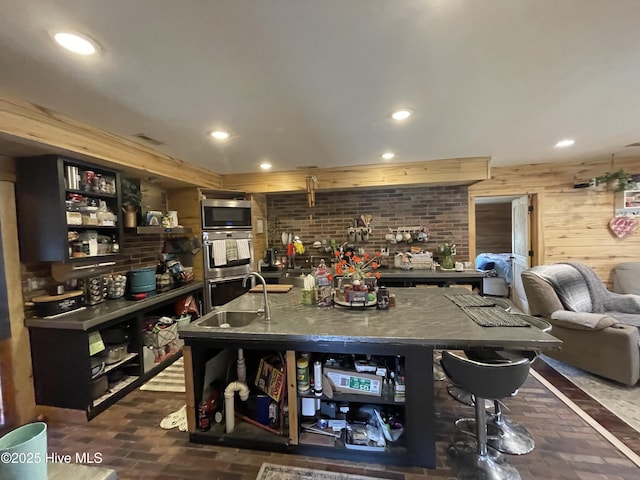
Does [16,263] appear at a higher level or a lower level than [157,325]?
higher

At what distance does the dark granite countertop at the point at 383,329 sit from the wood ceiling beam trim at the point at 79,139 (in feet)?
5.40

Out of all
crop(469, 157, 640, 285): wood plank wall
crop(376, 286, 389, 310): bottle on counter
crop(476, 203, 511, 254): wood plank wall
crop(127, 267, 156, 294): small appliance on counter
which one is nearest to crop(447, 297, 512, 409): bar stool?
crop(376, 286, 389, 310): bottle on counter

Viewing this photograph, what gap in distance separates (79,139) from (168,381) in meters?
2.29

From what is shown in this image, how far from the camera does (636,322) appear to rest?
273 cm

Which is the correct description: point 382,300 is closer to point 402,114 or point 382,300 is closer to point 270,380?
point 270,380

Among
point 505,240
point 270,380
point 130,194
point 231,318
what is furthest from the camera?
point 505,240

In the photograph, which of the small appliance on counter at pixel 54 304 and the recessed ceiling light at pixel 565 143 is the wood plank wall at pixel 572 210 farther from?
the small appliance on counter at pixel 54 304

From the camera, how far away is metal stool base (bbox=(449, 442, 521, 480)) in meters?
1.58

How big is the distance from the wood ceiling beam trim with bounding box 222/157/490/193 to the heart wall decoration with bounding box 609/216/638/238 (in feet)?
6.71

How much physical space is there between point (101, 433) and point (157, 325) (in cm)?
111

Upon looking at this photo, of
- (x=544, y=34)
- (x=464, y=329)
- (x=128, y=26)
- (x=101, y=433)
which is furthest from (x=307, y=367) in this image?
(x=544, y=34)

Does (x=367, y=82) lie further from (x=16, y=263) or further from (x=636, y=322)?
(x=636, y=322)

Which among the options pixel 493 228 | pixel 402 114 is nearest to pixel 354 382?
pixel 402 114

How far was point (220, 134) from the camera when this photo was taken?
2504mm
